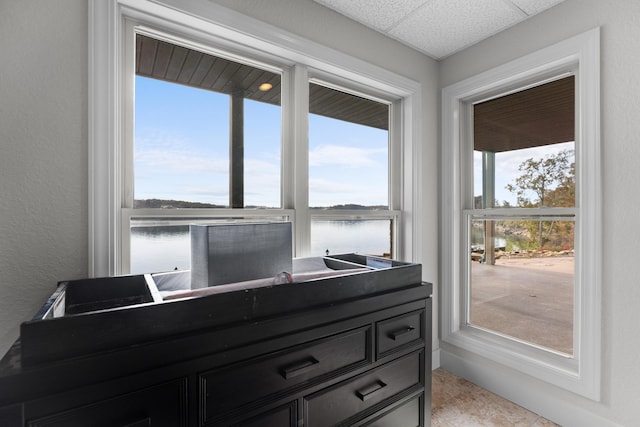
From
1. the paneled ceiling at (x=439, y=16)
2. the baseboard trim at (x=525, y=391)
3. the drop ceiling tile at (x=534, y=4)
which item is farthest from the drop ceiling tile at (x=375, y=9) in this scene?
the baseboard trim at (x=525, y=391)

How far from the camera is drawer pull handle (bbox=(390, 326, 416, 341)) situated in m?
1.39

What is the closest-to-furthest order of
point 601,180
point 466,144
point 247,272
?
point 247,272 → point 601,180 → point 466,144

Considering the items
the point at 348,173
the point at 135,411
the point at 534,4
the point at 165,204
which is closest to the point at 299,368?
the point at 135,411

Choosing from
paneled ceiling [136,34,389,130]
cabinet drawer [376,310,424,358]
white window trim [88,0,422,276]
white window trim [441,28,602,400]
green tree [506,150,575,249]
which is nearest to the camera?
white window trim [88,0,422,276]

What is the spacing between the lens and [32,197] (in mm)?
1142

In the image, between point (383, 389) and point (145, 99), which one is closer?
point (383, 389)

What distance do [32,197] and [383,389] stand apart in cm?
159

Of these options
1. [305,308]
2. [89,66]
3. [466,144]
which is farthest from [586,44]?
[89,66]

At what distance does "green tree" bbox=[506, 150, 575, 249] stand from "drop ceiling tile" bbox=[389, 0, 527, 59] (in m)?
0.92

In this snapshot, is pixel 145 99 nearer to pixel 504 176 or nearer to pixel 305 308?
pixel 305 308

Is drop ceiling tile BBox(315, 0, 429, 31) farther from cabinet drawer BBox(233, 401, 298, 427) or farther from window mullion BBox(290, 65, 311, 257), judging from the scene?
cabinet drawer BBox(233, 401, 298, 427)

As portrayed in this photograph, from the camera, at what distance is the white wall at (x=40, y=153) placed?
1.10 m

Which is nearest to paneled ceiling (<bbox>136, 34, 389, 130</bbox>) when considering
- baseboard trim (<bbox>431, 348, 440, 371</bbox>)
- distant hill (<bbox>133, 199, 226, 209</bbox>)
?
distant hill (<bbox>133, 199, 226, 209</bbox>)

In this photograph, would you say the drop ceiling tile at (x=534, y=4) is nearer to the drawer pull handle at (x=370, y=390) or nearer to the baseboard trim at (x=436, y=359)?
the drawer pull handle at (x=370, y=390)
